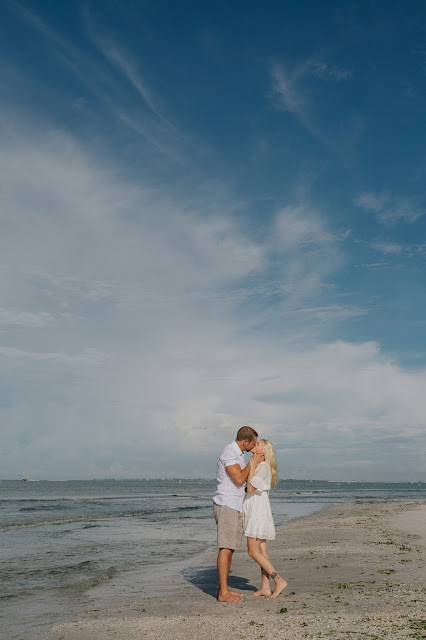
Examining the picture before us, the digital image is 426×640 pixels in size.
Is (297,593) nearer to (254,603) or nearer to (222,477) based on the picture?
(254,603)

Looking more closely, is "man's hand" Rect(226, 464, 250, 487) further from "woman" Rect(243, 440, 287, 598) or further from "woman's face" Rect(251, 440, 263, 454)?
"woman's face" Rect(251, 440, 263, 454)

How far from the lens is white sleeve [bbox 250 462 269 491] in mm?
8766

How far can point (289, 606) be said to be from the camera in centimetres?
816

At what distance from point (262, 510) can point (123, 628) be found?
109 inches

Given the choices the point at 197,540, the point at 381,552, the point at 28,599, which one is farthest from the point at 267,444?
the point at 197,540

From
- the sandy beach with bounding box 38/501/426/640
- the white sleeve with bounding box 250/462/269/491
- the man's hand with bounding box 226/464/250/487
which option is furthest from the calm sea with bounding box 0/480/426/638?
the white sleeve with bounding box 250/462/269/491

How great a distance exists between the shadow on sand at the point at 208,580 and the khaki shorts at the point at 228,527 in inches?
62.8

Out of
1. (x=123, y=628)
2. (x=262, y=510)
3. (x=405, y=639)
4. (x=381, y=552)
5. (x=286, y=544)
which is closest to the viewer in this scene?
(x=405, y=639)

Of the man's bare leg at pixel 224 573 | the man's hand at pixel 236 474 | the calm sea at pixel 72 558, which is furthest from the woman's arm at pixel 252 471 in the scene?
the calm sea at pixel 72 558

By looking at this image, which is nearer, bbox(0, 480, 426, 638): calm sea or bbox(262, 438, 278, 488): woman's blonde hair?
bbox(262, 438, 278, 488): woman's blonde hair

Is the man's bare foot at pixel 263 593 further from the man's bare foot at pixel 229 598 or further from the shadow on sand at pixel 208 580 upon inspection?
the shadow on sand at pixel 208 580

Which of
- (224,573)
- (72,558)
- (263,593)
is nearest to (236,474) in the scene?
(224,573)

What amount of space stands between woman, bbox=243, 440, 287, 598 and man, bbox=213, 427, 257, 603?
18cm

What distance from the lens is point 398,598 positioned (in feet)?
27.3
